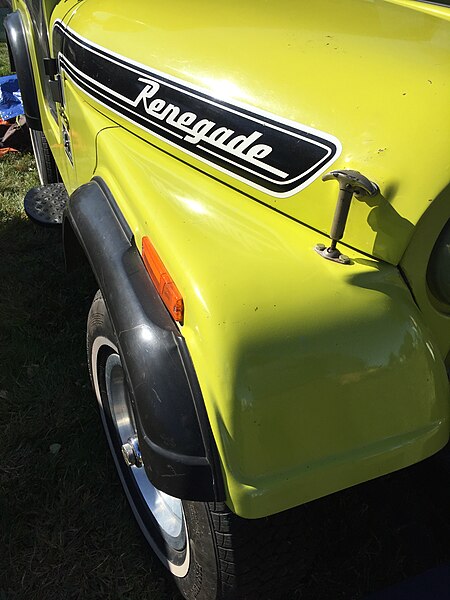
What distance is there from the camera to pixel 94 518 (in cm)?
186

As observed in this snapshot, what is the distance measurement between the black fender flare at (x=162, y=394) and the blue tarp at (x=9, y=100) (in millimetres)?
3874

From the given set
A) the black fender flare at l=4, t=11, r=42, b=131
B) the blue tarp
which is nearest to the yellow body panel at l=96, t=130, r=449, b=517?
the black fender flare at l=4, t=11, r=42, b=131

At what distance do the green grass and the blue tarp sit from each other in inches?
112

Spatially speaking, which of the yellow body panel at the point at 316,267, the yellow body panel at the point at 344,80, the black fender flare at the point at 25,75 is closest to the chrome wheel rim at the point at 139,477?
the yellow body panel at the point at 316,267

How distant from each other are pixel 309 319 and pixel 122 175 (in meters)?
0.70

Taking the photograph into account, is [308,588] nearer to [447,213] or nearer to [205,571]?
[205,571]

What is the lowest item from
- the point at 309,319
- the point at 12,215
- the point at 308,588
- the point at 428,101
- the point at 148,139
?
the point at 308,588

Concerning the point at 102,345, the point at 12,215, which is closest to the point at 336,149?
the point at 102,345

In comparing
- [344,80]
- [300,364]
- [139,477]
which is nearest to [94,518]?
[139,477]

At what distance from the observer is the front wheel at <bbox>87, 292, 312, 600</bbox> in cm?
122

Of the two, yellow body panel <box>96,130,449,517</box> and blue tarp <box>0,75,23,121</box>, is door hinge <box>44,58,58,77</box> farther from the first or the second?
blue tarp <box>0,75,23,121</box>

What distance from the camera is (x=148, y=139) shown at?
1578 millimetres

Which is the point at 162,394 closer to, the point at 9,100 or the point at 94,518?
the point at 94,518

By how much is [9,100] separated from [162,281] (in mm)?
4302
